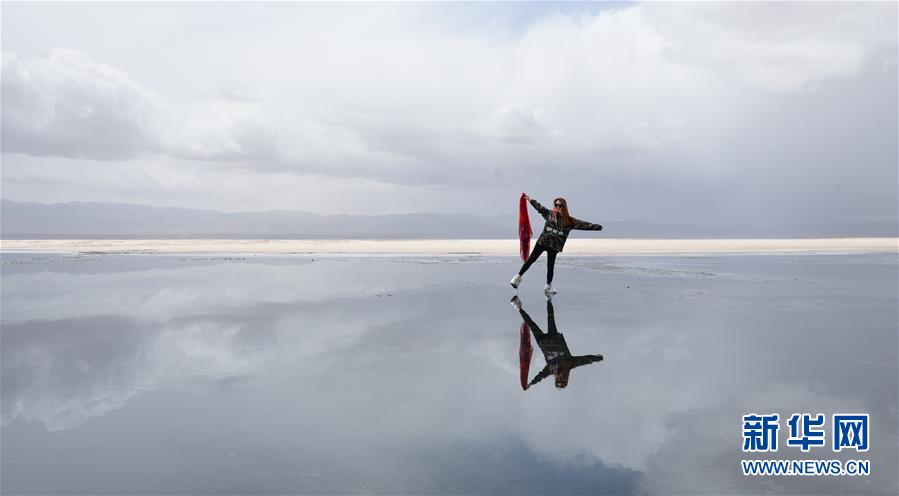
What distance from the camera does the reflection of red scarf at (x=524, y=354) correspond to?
7428 mm

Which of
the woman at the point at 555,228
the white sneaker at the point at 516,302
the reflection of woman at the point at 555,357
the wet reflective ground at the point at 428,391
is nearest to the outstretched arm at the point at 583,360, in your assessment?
the reflection of woman at the point at 555,357

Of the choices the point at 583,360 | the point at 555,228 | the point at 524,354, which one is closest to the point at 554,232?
the point at 555,228

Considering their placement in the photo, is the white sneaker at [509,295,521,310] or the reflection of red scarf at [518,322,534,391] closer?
the reflection of red scarf at [518,322,534,391]

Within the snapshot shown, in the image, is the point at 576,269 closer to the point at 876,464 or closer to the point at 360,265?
the point at 360,265

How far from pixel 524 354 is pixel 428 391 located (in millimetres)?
2288

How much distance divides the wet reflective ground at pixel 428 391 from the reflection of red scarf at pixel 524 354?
5cm

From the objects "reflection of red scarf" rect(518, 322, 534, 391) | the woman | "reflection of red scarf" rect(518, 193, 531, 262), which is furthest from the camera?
"reflection of red scarf" rect(518, 193, 531, 262)

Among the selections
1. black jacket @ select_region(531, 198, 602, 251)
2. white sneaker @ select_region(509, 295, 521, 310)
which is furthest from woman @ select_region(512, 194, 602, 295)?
white sneaker @ select_region(509, 295, 521, 310)

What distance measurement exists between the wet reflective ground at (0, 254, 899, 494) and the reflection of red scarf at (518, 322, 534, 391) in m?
0.05

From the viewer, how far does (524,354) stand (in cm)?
870

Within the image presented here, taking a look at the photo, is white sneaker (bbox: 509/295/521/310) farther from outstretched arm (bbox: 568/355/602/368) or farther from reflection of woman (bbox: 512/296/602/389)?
outstretched arm (bbox: 568/355/602/368)

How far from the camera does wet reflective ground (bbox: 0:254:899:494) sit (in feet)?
15.4

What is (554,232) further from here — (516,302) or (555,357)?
(555,357)

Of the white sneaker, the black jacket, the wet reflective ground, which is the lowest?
the wet reflective ground
